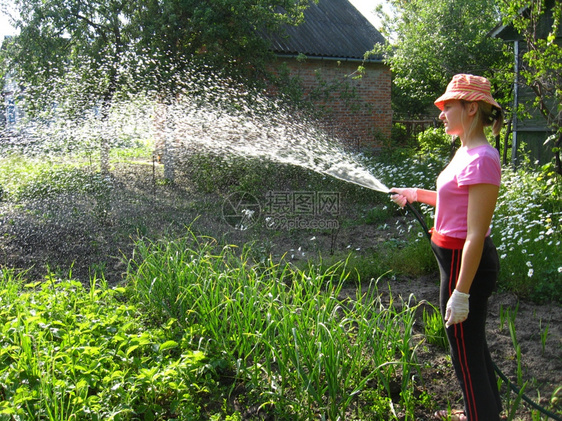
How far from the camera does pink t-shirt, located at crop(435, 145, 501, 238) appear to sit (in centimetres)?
198

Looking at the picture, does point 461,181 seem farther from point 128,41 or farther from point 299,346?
point 128,41

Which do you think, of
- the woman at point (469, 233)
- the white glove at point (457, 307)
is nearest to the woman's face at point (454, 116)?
the woman at point (469, 233)

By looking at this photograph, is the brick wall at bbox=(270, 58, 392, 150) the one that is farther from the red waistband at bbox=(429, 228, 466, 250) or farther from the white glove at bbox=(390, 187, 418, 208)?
the red waistband at bbox=(429, 228, 466, 250)

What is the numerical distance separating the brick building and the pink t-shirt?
884 centimetres

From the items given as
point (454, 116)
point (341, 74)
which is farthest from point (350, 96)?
point (454, 116)

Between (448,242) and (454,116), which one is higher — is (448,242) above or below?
below

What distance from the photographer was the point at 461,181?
6.64 feet

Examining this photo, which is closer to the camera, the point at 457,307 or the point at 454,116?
the point at 457,307

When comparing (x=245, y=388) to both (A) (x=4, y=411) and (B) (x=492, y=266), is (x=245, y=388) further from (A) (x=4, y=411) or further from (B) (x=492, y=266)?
(B) (x=492, y=266)

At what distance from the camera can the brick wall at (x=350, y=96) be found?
1169cm

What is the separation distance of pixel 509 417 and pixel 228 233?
402 centimetres

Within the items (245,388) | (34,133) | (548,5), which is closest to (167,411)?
(245,388)

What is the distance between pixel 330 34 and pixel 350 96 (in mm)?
3078

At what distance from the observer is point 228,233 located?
5.93 m
